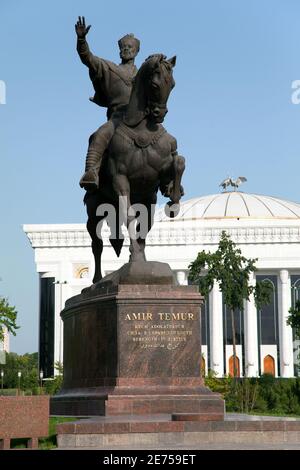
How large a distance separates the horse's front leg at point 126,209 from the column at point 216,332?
59235mm

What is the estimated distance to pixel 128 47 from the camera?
578 inches

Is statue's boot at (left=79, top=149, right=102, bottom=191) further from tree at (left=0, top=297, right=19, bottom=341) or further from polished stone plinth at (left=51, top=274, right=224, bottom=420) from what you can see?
tree at (left=0, top=297, right=19, bottom=341)

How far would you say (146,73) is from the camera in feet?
43.2

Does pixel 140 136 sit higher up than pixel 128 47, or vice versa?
pixel 128 47

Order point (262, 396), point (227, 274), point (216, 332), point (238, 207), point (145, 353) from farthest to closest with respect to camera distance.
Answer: point (238, 207) → point (216, 332) → point (227, 274) → point (262, 396) → point (145, 353)

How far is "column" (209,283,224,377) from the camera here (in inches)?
2852

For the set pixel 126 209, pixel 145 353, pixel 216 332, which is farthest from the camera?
pixel 216 332

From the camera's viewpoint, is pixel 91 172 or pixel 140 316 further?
pixel 91 172

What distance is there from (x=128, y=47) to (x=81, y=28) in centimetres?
126

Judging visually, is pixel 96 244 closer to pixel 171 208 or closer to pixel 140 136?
pixel 171 208

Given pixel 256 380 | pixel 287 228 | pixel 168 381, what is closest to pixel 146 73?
pixel 168 381

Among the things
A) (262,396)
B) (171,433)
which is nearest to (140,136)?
(171,433)

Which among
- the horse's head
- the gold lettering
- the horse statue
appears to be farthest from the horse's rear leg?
the gold lettering
